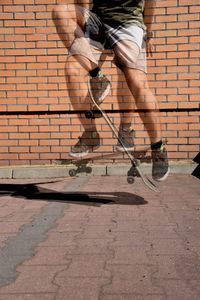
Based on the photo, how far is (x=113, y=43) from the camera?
5.21 metres

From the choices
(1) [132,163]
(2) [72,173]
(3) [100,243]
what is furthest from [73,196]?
(3) [100,243]

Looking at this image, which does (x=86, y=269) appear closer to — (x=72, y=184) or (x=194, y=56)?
(x=72, y=184)

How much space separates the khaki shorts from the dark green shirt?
0.18ft

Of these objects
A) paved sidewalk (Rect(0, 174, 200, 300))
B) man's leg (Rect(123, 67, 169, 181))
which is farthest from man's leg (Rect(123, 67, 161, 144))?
paved sidewalk (Rect(0, 174, 200, 300))

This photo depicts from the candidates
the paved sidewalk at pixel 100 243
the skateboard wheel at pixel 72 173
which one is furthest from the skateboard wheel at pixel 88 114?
the paved sidewalk at pixel 100 243

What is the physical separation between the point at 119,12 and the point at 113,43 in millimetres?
377

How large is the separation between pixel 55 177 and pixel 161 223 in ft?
7.74

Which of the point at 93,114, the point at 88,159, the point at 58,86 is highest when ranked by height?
the point at 58,86

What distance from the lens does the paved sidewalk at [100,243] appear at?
6.52 ft

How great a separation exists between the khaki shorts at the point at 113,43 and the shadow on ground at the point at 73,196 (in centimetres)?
178

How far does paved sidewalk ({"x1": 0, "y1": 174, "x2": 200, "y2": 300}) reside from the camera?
199cm

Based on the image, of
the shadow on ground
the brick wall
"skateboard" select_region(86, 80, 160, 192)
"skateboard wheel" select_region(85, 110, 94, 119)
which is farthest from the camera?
"skateboard wheel" select_region(85, 110, 94, 119)

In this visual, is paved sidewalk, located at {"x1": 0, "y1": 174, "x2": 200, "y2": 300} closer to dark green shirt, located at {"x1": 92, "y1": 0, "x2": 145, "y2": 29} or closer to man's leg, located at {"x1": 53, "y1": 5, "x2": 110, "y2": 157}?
man's leg, located at {"x1": 53, "y1": 5, "x2": 110, "y2": 157}

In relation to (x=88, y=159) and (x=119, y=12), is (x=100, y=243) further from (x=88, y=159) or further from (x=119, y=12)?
(x=119, y=12)
